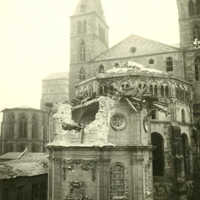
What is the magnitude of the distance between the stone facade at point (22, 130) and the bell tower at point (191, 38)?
117ft

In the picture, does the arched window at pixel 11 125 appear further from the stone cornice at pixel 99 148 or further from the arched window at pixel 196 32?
the stone cornice at pixel 99 148

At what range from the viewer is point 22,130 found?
6469 centimetres

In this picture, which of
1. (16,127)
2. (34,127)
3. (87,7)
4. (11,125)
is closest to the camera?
(87,7)

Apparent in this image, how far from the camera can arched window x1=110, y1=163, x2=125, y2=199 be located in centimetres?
2164

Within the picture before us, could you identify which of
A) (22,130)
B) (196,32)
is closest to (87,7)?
(196,32)

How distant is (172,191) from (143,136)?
14457 mm

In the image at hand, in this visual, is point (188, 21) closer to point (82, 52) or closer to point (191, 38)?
point (191, 38)

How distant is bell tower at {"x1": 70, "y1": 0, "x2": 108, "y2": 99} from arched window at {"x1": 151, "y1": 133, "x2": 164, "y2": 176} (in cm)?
1817

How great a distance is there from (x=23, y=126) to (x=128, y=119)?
1807 inches

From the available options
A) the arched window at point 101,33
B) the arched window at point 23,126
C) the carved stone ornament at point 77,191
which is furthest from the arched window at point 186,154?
the arched window at point 23,126

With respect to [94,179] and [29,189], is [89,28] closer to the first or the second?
[29,189]

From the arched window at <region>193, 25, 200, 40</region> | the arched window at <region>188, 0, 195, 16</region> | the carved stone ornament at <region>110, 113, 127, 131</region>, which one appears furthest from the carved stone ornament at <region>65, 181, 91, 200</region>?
the arched window at <region>188, 0, 195, 16</region>

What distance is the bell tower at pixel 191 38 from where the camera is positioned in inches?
1730

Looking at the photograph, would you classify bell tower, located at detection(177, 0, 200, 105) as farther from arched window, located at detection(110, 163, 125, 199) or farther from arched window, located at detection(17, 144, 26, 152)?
arched window, located at detection(17, 144, 26, 152)
